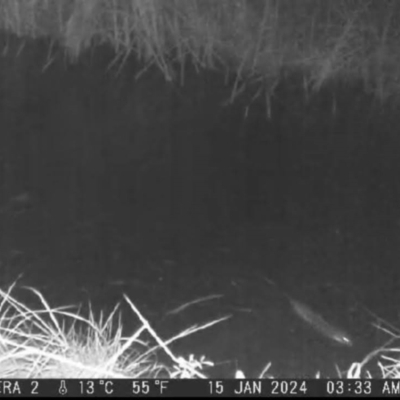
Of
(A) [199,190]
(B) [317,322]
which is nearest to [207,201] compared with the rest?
(A) [199,190]

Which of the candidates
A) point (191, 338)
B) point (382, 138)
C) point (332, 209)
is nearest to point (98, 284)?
point (191, 338)

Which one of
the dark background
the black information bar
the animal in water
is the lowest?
the black information bar

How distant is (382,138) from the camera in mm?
1925

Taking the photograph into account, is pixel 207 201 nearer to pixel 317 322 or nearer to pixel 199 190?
pixel 199 190

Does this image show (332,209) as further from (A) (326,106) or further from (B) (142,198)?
(B) (142,198)

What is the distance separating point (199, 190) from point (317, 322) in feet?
1.38

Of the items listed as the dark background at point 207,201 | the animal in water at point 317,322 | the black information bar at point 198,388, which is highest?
the dark background at point 207,201

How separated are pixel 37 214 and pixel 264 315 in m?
0.59

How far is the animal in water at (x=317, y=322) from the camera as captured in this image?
1936mm

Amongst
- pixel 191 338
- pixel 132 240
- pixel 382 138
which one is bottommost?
pixel 191 338

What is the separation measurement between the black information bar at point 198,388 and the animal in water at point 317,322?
0.32 feet

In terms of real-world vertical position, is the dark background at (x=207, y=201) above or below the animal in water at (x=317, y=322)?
above

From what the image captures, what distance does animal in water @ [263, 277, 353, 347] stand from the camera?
1.94m

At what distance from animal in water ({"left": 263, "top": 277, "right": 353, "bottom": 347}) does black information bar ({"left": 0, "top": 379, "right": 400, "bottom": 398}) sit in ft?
0.32
